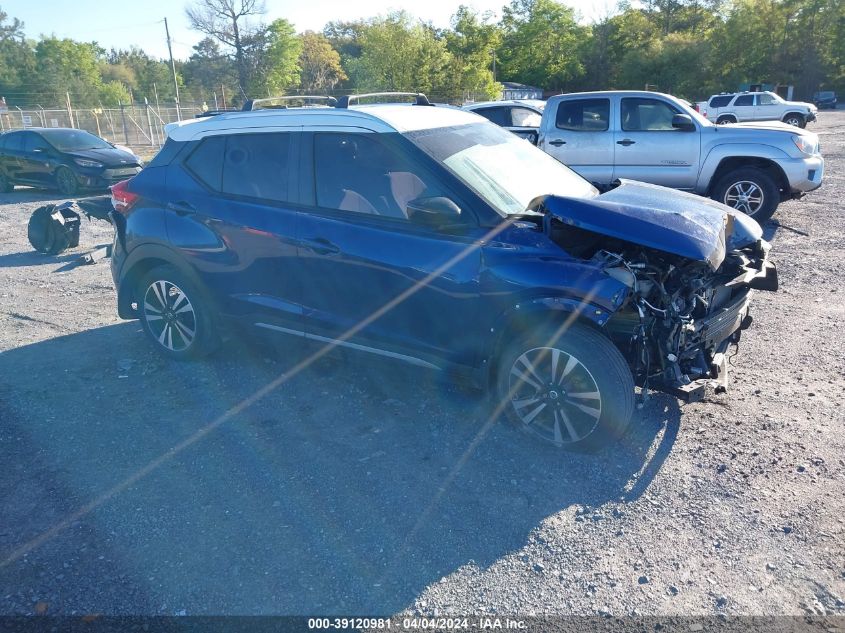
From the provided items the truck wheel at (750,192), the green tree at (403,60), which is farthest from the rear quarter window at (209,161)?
the green tree at (403,60)

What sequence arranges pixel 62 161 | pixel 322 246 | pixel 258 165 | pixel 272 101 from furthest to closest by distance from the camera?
pixel 62 161 < pixel 272 101 < pixel 258 165 < pixel 322 246

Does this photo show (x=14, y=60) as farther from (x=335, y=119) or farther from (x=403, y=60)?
(x=335, y=119)

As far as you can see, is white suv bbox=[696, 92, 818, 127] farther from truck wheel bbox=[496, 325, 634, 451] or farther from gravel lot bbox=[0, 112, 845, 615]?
truck wheel bbox=[496, 325, 634, 451]

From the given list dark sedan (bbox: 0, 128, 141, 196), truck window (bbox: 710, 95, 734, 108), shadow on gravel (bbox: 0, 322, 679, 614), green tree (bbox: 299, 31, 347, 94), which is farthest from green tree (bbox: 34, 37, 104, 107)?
shadow on gravel (bbox: 0, 322, 679, 614)

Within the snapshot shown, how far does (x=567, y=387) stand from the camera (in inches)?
142

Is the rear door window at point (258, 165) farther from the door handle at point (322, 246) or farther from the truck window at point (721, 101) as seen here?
the truck window at point (721, 101)

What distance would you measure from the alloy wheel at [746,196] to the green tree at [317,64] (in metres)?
50.1

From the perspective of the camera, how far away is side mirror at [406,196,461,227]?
145 inches

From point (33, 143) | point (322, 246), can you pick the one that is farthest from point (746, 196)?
point (33, 143)

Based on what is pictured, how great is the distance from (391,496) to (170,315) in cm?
262

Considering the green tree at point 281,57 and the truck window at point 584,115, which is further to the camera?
the green tree at point 281,57

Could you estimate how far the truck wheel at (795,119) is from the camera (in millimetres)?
28945

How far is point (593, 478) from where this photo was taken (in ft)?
11.6

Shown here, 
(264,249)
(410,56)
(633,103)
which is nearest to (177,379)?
(264,249)
